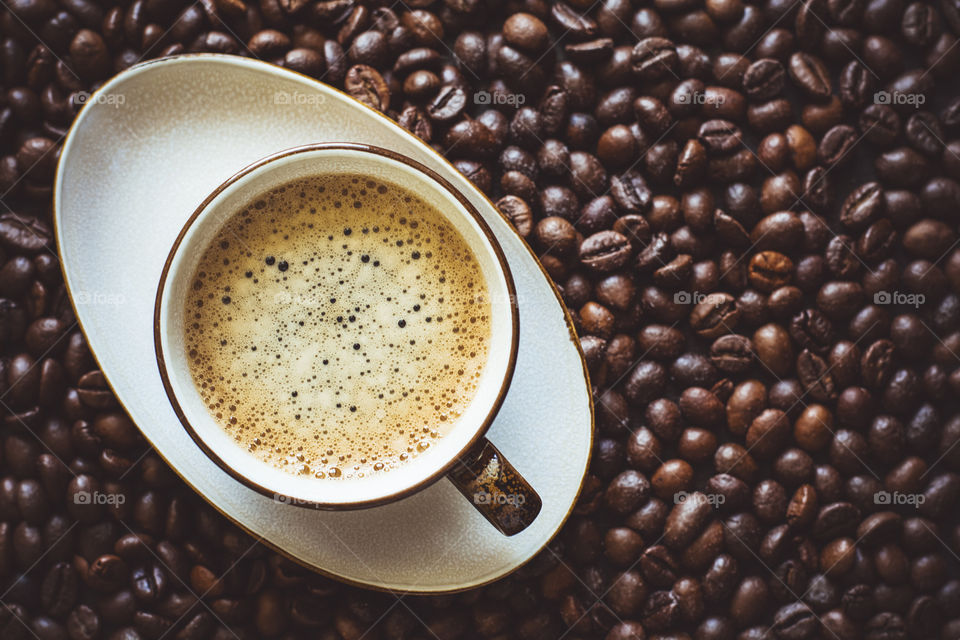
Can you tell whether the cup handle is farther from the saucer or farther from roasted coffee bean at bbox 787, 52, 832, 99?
roasted coffee bean at bbox 787, 52, 832, 99

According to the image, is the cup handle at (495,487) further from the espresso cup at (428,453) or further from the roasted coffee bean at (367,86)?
the roasted coffee bean at (367,86)

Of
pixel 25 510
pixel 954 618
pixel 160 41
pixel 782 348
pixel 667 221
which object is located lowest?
pixel 954 618

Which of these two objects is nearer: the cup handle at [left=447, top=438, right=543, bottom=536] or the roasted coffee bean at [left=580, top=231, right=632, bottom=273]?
the cup handle at [left=447, top=438, right=543, bottom=536]

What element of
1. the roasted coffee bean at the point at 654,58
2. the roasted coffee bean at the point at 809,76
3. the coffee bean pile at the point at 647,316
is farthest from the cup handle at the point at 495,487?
the roasted coffee bean at the point at 809,76

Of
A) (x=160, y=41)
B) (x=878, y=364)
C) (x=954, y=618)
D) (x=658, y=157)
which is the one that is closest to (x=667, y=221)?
(x=658, y=157)

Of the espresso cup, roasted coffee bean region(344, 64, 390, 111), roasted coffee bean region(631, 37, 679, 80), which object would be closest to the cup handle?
the espresso cup

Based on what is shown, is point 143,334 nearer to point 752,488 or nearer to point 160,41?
point 160,41

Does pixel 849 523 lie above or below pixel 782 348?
below
